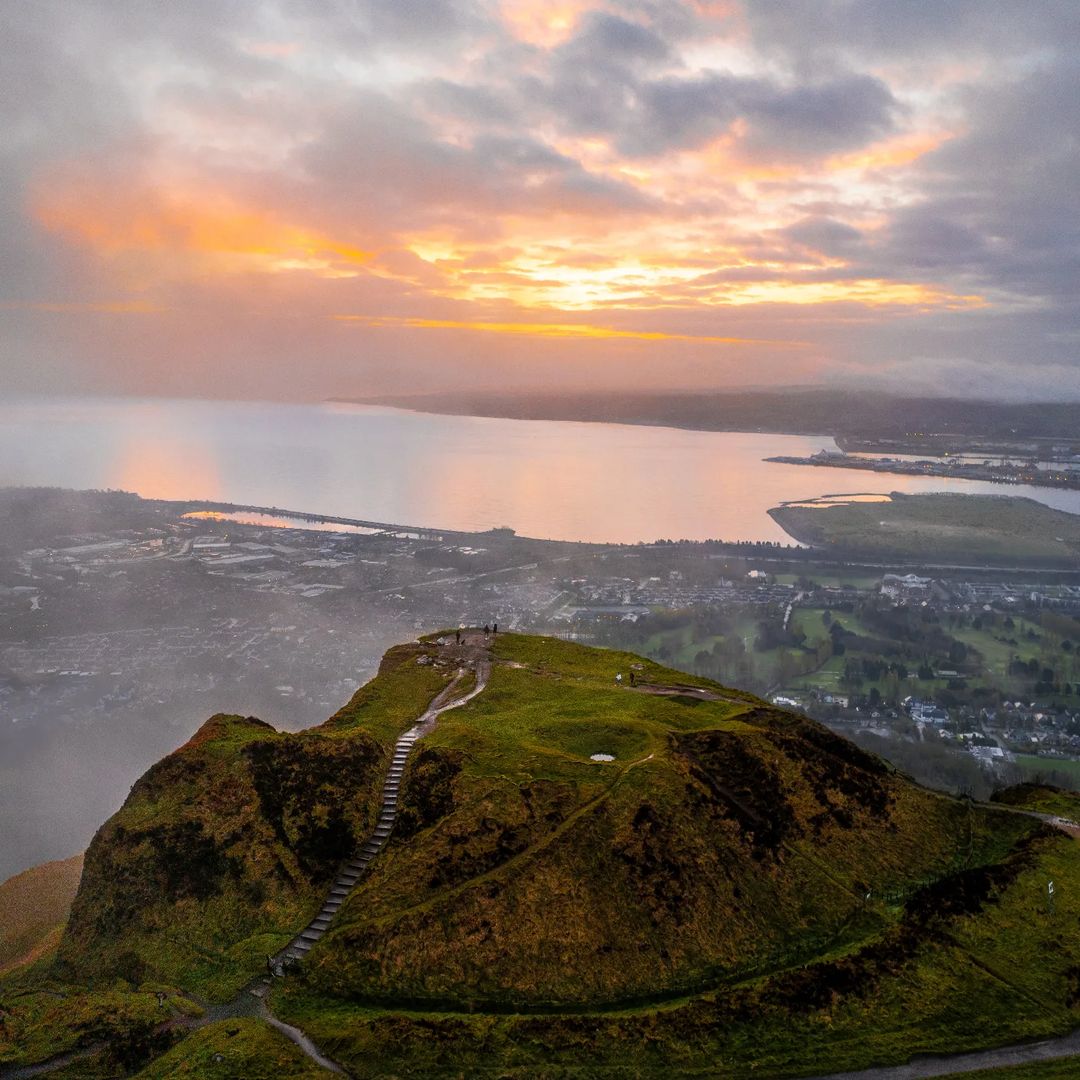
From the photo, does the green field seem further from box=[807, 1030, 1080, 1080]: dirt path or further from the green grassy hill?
box=[807, 1030, 1080, 1080]: dirt path

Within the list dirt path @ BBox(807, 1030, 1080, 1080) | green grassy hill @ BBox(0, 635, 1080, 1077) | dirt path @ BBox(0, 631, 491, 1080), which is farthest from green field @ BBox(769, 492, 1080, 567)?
dirt path @ BBox(807, 1030, 1080, 1080)

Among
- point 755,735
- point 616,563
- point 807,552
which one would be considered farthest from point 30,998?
point 807,552

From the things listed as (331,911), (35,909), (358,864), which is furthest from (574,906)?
(35,909)

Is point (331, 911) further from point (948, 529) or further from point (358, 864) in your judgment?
point (948, 529)

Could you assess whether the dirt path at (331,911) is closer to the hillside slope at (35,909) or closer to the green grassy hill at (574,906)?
the green grassy hill at (574,906)

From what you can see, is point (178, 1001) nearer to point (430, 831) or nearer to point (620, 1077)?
Answer: point (430, 831)

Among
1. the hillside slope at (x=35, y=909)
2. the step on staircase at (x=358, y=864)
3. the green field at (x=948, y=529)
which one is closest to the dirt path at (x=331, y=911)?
the step on staircase at (x=358, y=864)

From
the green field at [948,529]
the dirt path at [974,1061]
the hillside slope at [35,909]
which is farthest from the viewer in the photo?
the green field at [948,529]

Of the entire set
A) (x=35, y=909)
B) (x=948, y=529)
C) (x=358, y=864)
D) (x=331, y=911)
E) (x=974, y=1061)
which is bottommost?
(x=35, y=909)
